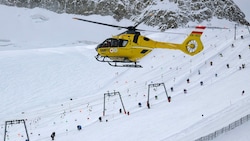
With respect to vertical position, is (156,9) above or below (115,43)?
above

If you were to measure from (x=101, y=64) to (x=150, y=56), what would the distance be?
8.99 meters

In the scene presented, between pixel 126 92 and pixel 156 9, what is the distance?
10394 centimetres

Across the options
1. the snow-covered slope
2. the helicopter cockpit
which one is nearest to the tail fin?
the helicopter cockpit

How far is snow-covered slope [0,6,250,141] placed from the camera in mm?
27995

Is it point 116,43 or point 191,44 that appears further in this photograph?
point 191,44

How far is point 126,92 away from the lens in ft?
152

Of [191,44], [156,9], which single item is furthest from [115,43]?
[156,9]

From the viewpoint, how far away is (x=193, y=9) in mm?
141250

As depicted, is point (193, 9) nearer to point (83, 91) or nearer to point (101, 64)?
point (101, 64)

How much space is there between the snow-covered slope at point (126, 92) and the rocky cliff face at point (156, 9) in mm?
57350

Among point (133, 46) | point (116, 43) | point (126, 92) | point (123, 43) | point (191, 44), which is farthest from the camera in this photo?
point (126, 92)

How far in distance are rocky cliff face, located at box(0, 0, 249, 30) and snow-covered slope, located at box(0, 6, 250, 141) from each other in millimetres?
57350

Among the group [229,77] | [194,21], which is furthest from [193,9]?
[229,77]

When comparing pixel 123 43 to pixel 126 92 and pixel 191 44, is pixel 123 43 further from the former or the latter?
pixel 126 92
